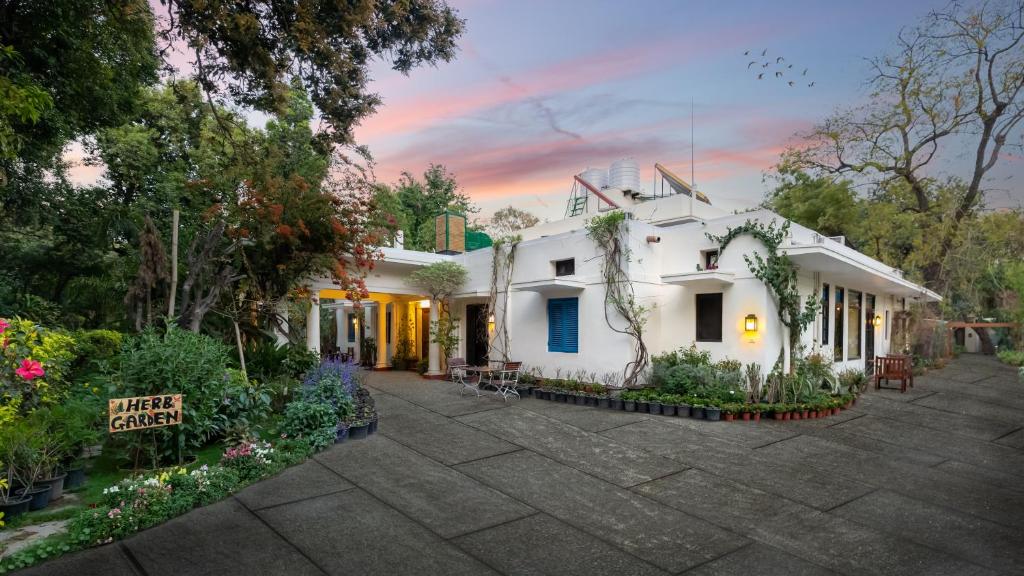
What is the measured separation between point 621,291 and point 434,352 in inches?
244

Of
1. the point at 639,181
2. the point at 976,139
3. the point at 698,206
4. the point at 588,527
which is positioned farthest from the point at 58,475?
the point at 976,139

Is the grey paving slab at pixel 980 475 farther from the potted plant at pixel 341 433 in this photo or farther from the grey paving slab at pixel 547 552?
the potted plant at pixel 341 433

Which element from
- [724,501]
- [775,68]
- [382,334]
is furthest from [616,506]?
[382,334]

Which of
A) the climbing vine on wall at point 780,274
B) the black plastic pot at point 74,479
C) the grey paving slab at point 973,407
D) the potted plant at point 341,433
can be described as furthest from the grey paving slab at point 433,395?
the grey paving slab at point 973,407

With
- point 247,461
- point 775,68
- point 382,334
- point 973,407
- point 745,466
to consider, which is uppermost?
point 775,68

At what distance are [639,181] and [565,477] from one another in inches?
528

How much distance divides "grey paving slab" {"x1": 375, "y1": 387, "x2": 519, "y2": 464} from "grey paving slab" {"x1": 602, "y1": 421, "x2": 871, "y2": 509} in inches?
78.5

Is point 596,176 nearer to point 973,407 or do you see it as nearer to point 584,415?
point 584,415

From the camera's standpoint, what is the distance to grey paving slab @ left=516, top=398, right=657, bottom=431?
8.38m

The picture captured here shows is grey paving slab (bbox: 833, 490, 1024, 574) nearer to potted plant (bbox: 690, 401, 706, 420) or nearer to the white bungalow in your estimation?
potted plant (bbox: 690, 401, 706, 420)

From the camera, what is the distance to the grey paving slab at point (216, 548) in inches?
140

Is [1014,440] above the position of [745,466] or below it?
below

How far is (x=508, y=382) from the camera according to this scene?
10578 millimetres

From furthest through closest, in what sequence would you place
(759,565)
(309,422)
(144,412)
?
(309,422)
(144,412)
(759,565)
